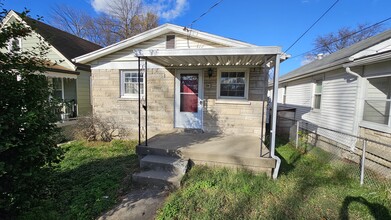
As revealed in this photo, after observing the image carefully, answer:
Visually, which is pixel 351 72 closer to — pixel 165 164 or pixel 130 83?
pixel 165 164

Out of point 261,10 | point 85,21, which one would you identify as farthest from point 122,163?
point 85,21

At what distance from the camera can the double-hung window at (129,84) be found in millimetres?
6703

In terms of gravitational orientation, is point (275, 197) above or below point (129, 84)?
below

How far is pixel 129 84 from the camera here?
6777 mm

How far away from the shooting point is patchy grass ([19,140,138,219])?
8.84ft

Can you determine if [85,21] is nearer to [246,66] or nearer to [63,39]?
[63,39]

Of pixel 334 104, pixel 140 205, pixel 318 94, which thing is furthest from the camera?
pixel 318 94

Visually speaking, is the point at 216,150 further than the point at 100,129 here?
No

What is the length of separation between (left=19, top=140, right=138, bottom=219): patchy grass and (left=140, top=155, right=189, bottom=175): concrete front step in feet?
1.36

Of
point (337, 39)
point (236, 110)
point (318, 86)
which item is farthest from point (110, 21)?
point (337, 39)

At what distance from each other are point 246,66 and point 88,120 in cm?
588

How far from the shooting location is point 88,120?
6820mm

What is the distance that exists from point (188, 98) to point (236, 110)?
167 centimetres

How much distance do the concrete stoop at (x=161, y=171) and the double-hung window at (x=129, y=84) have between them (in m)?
3.21
